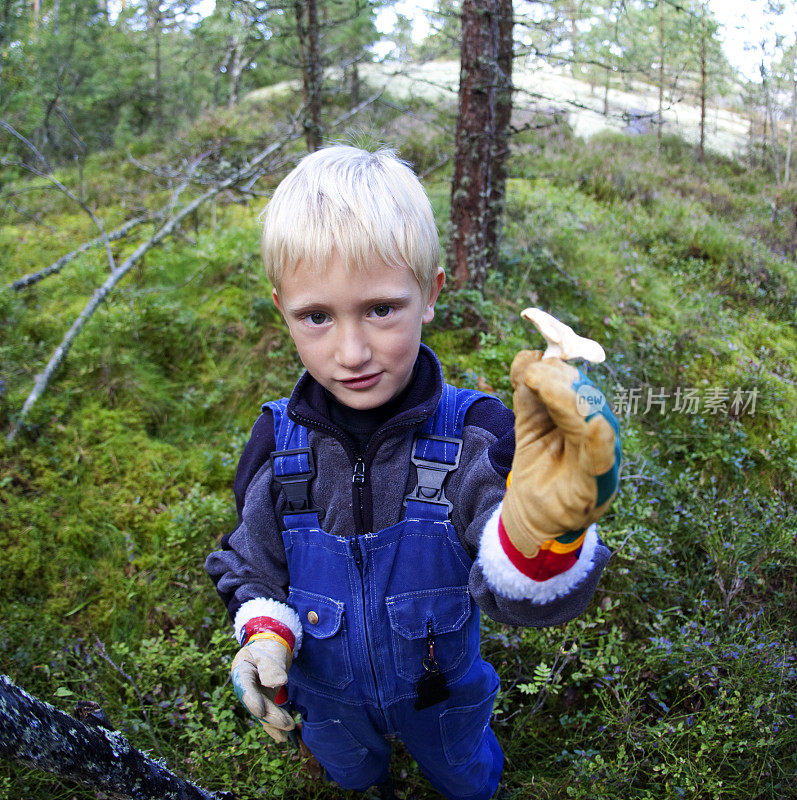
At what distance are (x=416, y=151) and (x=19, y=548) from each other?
7.49 metres

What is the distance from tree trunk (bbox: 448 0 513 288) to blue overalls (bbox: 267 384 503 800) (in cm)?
316

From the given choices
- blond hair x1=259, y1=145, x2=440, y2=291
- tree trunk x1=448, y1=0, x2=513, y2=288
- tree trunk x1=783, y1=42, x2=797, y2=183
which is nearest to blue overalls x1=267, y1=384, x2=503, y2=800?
blond hair x1=259, y1=145, x2=440, y2=291

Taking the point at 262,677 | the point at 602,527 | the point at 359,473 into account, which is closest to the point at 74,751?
the point at 262,677

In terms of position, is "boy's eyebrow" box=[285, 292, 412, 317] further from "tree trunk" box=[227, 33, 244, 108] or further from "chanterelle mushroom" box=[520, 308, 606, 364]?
"tree trunk" box=[227, 33, 244, 108]

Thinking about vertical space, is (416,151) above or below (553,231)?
above

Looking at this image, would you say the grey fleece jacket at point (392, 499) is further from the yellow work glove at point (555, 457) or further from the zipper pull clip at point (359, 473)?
the yellow work glove at point (555, 457)

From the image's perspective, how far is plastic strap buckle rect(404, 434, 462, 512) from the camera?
168 centimetres

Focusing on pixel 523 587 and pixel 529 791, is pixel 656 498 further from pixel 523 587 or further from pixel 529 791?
pixel 523 587

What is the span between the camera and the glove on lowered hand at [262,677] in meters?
1.64

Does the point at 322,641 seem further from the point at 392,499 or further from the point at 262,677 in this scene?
the point at 392,499

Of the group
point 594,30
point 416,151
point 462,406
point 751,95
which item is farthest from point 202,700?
point 751,95

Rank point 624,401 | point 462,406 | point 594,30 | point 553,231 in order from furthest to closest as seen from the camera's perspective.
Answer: point 594,30
point 553,231
point 624,401
point 462,406

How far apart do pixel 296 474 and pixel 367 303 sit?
2.07 ft

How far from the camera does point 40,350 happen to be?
4715mm
